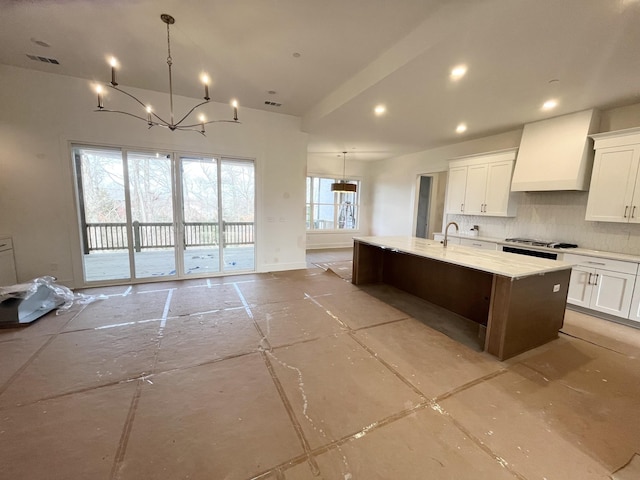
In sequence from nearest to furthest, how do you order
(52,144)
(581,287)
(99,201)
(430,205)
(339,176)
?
1. (581,287)
2. (52,144)
3. (99,201)
4. (430,205)
5. (339,176)

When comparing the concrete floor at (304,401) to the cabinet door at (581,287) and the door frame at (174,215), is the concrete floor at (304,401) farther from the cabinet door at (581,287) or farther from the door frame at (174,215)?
the door frame at (174,215)

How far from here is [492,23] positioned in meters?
2.11

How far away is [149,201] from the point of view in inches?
185

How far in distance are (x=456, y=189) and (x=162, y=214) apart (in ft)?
19.8

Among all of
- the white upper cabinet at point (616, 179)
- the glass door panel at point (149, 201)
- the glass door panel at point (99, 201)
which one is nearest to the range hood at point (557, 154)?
the white upper cabinet at point (616, 179)

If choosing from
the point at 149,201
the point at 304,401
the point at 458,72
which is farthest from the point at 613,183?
the point at 149,201

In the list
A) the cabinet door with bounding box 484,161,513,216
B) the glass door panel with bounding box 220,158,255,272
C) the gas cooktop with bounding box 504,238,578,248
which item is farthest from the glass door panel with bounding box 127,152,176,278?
the gas cooktop with bounding box 504,238,578,248

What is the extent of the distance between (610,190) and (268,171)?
5.47 m

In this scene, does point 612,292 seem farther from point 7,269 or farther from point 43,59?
point 7,269

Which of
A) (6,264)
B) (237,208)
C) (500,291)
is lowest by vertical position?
(6,264)

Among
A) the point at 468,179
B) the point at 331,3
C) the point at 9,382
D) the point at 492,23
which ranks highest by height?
the point at 331,3

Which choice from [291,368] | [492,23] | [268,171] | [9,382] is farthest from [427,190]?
[9,382]

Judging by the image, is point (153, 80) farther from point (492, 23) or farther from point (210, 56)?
point (492, 23)

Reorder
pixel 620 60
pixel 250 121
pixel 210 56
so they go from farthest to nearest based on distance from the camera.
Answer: pixel 250 121
pixel 210 56
pixel 620 60
